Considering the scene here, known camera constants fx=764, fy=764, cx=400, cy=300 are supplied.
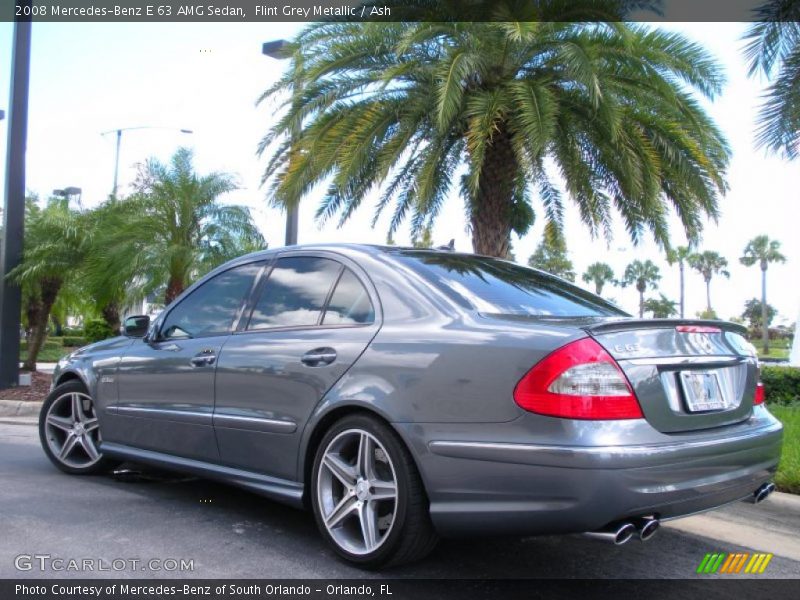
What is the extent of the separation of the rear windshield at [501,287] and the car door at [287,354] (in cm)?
36

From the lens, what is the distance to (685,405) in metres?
3.07

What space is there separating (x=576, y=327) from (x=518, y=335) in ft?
0.76

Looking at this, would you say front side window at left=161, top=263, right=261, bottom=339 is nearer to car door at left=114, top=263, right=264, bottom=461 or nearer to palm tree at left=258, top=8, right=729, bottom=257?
car door at left=114, top=263, right=264, bottom=461

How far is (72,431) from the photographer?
17.5 ft

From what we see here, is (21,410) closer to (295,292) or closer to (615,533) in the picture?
(295,292)

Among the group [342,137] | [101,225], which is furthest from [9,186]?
[342,137]

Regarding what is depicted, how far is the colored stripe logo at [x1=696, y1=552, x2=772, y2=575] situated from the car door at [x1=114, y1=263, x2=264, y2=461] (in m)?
2.53

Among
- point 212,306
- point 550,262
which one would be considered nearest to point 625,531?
point 212,306

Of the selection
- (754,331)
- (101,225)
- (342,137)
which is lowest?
(754,331)

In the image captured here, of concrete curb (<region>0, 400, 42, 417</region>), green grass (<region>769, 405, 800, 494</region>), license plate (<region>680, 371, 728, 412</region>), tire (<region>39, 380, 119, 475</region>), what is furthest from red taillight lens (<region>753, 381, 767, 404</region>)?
concrete curb (<region>0, 400, 42, 417</region>)

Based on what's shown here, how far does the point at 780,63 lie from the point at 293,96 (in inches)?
235

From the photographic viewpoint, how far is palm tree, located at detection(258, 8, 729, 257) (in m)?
8.85

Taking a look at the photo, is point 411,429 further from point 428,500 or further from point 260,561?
point 260,561

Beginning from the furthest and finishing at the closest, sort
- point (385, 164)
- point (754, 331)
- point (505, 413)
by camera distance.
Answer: point (754, 331) → point (385, 164) → point (505, 413)
